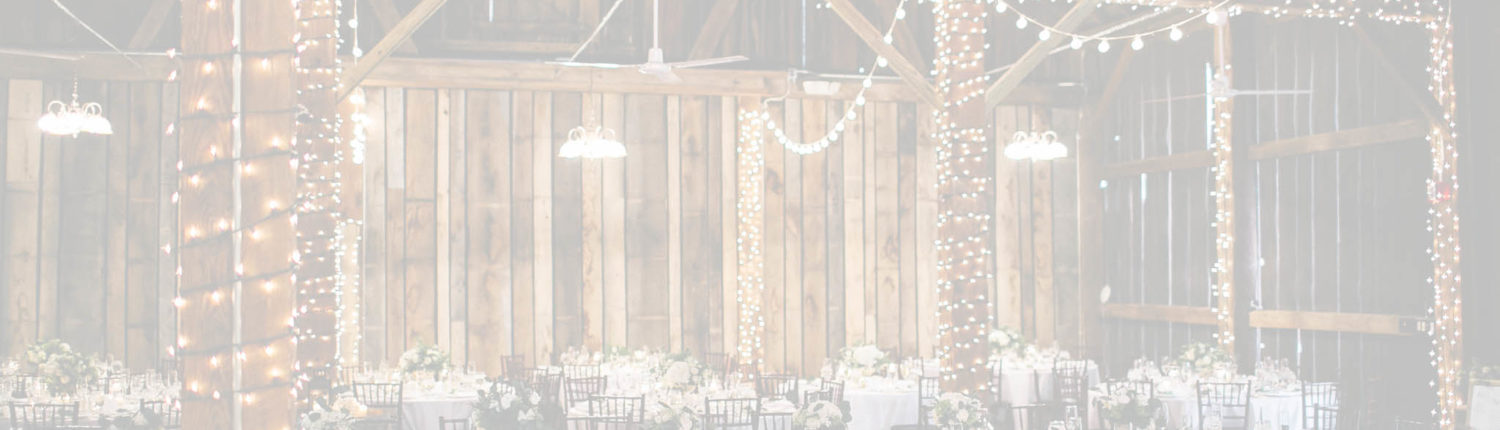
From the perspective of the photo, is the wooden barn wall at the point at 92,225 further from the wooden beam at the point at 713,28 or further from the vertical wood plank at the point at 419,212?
the wooden beam at the point at 713,28

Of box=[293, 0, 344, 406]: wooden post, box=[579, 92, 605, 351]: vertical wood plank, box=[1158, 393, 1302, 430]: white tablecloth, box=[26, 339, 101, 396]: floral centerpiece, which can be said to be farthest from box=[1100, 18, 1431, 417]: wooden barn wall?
box=[26, 339, 101, 396]: floral centerpiece

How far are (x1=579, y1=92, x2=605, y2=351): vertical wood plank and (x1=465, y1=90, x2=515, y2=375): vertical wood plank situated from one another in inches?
29.8

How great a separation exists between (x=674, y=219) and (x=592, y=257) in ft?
3.08

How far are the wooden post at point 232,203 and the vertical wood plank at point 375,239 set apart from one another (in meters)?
8.08

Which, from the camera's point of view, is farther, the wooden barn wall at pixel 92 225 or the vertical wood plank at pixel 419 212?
the vertical wood plank at pixel 419 212

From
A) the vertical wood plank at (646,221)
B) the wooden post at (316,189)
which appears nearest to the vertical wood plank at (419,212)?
the vertical wood plank at (646,221)

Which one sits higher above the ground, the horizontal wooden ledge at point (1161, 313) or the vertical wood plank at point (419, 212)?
the vertical wood plank at point (419, 212)

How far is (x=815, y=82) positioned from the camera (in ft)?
43.6

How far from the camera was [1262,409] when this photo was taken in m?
9.45

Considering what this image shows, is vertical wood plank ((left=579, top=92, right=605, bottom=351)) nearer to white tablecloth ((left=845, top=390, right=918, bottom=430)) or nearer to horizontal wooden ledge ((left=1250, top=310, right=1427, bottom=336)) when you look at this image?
white tablecloth ((left=845, top=390, right=918, bottom=430))

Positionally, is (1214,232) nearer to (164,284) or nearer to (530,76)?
(530,76)

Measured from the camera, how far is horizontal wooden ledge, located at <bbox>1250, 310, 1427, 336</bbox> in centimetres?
1008

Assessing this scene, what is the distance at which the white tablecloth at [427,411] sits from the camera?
362 inches

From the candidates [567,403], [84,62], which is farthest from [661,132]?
[84,62]
